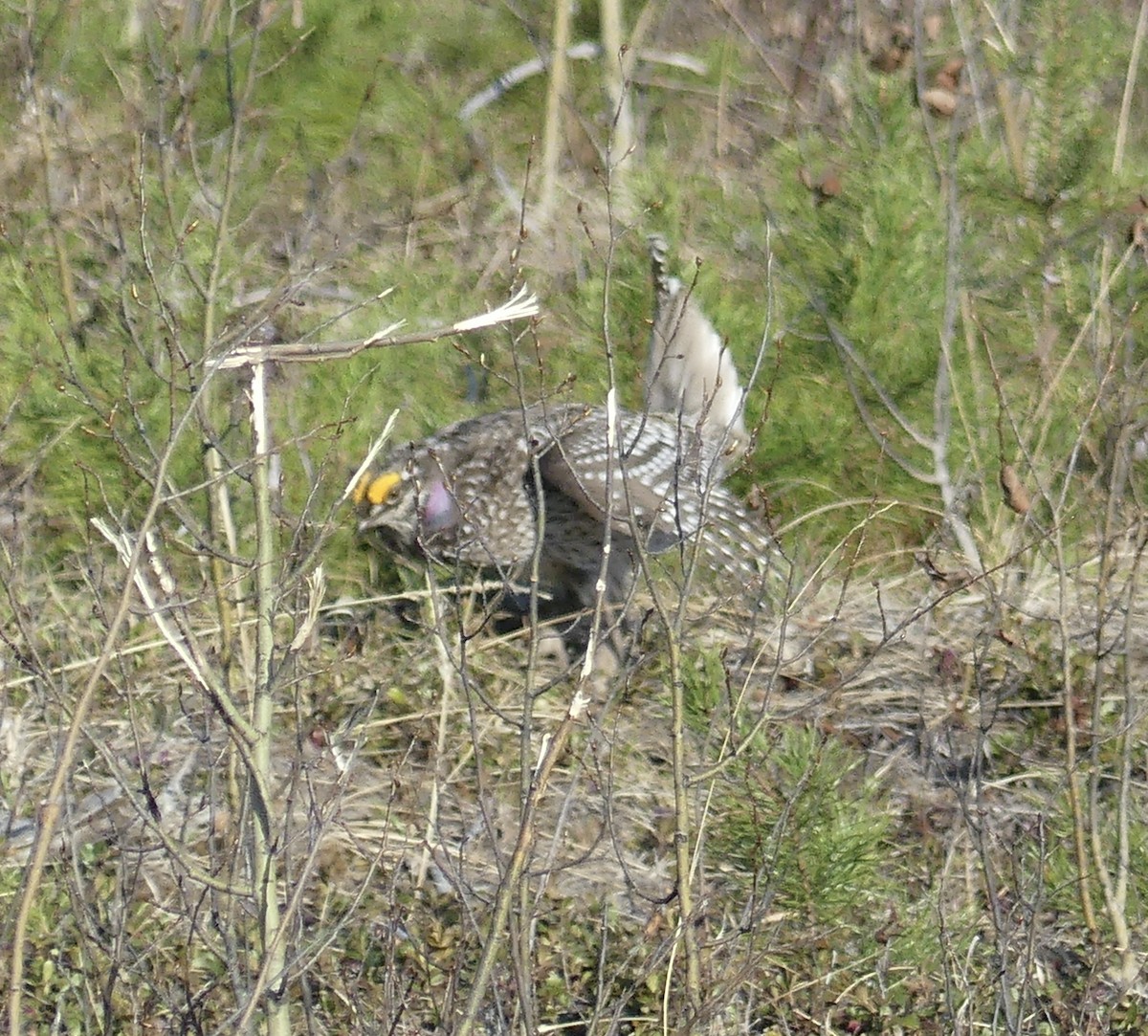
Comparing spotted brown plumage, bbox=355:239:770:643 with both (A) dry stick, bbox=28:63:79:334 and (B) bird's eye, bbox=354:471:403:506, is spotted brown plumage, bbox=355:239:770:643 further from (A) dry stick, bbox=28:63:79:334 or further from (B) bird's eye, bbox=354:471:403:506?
(A) dry stick, bbox=28:63:79:334

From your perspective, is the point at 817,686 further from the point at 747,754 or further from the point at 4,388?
the point at 4,388

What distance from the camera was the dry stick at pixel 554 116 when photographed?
8.22 meters

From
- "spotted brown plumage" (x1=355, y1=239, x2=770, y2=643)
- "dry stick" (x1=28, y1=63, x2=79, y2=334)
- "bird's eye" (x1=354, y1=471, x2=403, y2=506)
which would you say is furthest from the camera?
"bird's eye" (x1=354, y1=471, x2=403, y2=506)

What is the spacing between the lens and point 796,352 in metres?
6.49

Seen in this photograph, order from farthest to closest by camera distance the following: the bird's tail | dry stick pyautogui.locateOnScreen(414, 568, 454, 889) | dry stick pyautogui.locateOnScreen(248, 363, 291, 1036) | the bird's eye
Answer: the bird's tail → the bird's eye → dry stick pyautogui.locateOnScreen(414, 568, 454, 889) → dry stick pyautogui.locateOnScreen(248, 363, 291, 1036)

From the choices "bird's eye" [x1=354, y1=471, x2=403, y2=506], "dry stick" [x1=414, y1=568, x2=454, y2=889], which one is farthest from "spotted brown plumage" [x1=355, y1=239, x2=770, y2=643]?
"dry stick" [x1=414, y1=568, x2=454, y2=889]

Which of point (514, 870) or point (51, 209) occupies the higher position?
point (51, 209)

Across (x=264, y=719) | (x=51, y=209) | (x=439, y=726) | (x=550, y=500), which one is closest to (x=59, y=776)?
(x=264, y=719)

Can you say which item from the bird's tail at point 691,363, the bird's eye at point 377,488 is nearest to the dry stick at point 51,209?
the bird's eye at point 377,488

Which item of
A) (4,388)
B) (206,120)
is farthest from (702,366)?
(206,120)

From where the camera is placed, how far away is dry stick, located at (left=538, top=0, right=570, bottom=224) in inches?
324

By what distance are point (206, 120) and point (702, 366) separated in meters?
3.52

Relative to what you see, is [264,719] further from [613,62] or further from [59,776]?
[613,62]

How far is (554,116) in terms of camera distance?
27.5 ft
